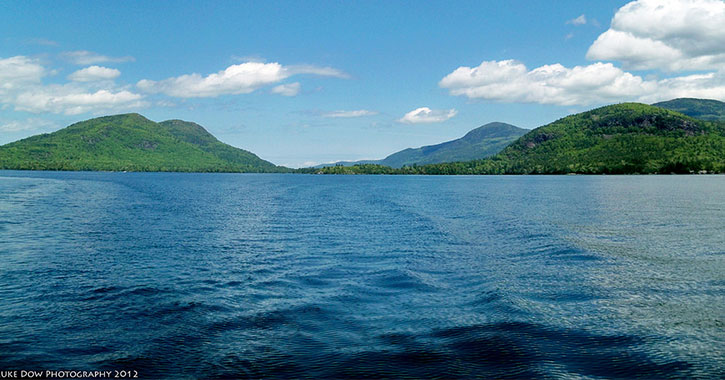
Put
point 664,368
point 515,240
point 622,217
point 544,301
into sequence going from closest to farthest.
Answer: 1. point 664,368
2. point 544,301
3. point 515,240
4. point 622,217

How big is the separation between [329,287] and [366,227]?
26748 millimetres

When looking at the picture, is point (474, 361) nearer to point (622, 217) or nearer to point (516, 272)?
point (516, 272)

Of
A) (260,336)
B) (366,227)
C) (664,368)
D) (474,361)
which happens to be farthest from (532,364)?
(366,227)

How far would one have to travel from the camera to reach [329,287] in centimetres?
2519

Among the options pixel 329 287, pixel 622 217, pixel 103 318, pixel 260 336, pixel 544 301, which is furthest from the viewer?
pixel 622 217

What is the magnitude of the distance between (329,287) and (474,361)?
11.3 meters

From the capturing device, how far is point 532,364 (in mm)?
15250

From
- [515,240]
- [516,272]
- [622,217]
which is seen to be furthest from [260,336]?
[622,217]

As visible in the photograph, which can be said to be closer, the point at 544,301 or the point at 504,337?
the point at 504,337

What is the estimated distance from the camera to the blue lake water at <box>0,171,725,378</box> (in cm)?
1540

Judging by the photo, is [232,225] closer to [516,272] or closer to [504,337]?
[516,272]

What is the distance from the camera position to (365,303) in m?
22.2

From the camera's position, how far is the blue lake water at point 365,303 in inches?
606

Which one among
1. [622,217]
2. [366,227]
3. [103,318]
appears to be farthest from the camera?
[622,217]
